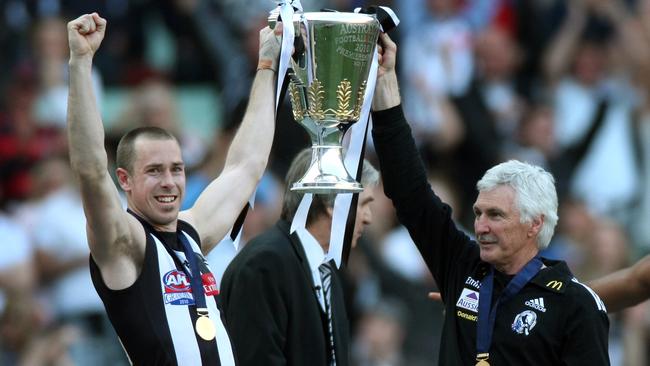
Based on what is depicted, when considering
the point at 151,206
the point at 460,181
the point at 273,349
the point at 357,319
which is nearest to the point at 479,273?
the point at 273,349

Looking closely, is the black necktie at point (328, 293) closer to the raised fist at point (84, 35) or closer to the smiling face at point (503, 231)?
the smiling face at point (503, 231)

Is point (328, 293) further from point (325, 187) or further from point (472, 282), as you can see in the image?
point (325, 187)

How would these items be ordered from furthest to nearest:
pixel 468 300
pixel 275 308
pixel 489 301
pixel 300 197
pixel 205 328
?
1. pixel 300 197
2. pixel 275 308
3. pixel 468 300
4. pixel 489 301
5. pixel 205 328

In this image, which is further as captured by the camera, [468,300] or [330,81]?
[468,300]

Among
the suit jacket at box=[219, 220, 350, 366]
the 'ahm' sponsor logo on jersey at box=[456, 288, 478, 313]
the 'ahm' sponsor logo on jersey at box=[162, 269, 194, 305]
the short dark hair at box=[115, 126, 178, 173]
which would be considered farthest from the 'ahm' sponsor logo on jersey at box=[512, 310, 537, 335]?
the short dark hair at box=[115, 126, 178, 173]

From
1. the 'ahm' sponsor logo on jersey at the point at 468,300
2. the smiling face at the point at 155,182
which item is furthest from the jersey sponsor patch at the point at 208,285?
the 'ahm' sponsor logo on jersey at the point at 468,300

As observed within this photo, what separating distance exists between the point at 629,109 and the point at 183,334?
304 inches

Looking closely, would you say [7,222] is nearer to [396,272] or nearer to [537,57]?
[396,272]

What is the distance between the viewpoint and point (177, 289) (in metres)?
6.11

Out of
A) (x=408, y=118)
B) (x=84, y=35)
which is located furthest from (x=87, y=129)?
(x=408, y=118)

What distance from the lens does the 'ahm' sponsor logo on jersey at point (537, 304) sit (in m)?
6.24

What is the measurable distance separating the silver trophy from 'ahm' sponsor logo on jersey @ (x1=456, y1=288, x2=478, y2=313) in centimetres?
78

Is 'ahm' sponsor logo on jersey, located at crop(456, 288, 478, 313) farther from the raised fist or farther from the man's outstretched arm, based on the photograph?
the raised fist

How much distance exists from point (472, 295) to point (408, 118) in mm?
5832
